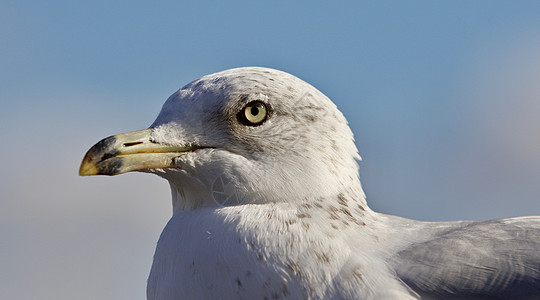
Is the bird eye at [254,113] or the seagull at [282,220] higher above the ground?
the bird eye at [254,113]

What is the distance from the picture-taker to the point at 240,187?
11.8 ft

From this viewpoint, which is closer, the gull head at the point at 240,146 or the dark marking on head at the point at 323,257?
the dark marking on head at the point at 323,257

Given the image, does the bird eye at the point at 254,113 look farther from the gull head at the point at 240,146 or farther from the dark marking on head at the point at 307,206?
the dark marking on head at the point at 307,206

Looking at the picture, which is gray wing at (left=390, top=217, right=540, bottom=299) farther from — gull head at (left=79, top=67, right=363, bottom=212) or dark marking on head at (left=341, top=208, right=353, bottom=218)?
gull head at (left=79, top=67, right=363, bottom=212)

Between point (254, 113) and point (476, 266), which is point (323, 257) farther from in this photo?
point (254, 113)

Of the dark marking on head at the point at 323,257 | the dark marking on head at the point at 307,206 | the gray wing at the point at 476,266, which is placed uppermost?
the dark marking on head at the point at 307,206

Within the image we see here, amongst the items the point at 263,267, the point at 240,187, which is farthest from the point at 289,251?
the point at 240,187

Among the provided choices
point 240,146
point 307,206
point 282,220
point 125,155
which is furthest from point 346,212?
point 125,155

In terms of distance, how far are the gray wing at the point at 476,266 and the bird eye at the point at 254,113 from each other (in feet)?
3.32

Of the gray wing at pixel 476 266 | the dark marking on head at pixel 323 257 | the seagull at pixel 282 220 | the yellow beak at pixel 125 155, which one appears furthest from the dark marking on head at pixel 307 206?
the yellow beak at pixel 125 155

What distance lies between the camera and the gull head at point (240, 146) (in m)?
3.57

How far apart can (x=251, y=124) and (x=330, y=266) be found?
2.99ft

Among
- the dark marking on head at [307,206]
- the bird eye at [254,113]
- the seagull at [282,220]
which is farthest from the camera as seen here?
the bird eye at [254,113]

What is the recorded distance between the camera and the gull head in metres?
3.57
